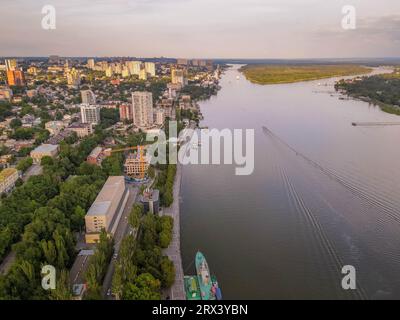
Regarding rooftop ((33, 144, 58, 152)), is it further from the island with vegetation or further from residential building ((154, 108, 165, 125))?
the island with vegetation

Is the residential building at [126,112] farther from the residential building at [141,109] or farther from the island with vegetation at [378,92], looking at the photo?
the island with vegetation at [378,92]

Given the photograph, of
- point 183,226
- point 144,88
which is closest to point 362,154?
point 183,226

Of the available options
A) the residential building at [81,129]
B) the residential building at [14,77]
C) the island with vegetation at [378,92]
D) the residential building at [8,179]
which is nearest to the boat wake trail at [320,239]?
the residential building at [8,179]

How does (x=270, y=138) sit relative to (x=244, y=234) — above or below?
above

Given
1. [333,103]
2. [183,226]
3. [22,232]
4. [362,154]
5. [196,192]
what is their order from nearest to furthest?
[22,232] → [183,226] → [196,192] → [362,154] → [333,103]

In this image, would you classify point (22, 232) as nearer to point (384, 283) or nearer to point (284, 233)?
point (284, 233)

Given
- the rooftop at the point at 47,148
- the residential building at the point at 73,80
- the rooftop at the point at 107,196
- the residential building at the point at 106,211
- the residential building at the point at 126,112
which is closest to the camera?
the residential building at the point at 106,211
